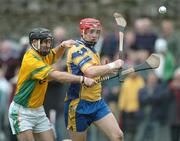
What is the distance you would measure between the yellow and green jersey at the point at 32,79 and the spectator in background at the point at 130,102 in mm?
4980

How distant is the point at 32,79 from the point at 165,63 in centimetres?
587

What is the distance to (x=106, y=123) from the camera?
15.2 m

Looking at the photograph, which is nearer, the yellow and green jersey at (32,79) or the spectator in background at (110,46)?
the yellow and green jersey at (32,79)

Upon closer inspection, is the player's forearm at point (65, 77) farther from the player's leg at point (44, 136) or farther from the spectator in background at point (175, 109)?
the spectator in background at point (175, 109)

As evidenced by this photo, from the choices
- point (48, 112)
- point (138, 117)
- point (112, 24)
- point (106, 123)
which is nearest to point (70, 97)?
point (106, 123)

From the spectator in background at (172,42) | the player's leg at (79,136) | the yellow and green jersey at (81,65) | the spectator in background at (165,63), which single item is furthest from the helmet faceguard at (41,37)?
the spectator in background at (172,42)

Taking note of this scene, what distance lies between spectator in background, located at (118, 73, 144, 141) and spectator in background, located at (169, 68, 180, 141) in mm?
754

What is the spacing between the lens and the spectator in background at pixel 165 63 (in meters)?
20.3

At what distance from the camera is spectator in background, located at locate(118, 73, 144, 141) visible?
20.2 metres

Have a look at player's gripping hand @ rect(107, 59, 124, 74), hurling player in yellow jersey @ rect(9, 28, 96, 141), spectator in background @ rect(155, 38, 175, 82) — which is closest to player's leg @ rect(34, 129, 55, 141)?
hurling player in yellow jersey @ rect(9, 28, 96, 141)

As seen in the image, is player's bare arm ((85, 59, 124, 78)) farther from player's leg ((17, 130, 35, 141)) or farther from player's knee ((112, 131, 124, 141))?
player's leg ((17, 130, 35, 141))

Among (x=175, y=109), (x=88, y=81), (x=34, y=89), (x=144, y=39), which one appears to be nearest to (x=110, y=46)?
(x=144, y=39)

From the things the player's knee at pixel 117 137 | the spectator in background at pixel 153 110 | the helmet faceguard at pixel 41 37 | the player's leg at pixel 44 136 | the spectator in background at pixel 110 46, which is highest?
the helmet faceguard at pixel 41 37

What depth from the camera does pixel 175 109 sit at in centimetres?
1981
